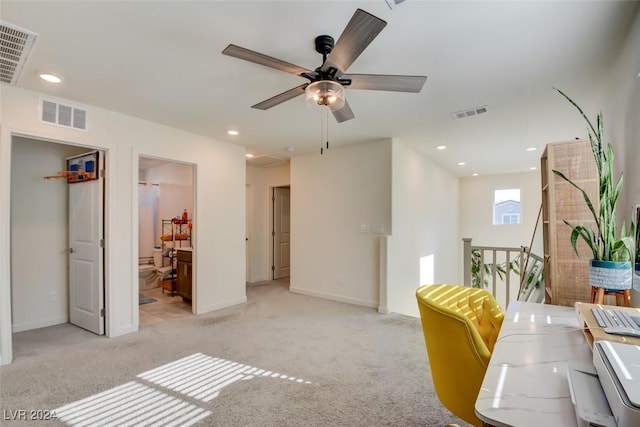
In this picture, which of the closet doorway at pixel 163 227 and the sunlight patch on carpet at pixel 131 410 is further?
the closet doorway at pixel 163 227

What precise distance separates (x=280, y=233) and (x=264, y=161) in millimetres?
1707

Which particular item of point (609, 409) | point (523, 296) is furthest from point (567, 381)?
point (523, 296)

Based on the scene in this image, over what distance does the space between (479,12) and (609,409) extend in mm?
1948

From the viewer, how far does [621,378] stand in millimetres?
718

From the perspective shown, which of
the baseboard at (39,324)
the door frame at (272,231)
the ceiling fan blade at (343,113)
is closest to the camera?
the ceiling fan blade at (343,113)

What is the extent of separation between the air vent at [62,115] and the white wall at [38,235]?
45.8 inches

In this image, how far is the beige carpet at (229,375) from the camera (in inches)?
77.3

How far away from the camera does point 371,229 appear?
14.8 feet

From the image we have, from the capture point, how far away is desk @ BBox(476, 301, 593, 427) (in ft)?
2.61

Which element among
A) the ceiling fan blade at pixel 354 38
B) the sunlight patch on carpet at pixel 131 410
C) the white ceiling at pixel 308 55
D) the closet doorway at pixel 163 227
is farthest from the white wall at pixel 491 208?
the sunlight patch on carpet at pixel 131 410

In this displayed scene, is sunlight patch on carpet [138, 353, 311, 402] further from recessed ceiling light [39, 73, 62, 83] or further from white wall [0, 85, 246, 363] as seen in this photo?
recessed ceiling light [39, 73, 62, 83]

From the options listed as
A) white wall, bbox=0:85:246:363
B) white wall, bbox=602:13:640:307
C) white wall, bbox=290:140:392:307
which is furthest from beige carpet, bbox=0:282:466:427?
white wall, bbox=602:13:640:307

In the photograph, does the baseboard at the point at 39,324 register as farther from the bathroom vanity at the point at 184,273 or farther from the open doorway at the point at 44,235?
the bathroom vanity at the point at 184,273

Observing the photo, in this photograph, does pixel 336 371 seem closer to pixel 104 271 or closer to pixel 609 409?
pixel 609 409
